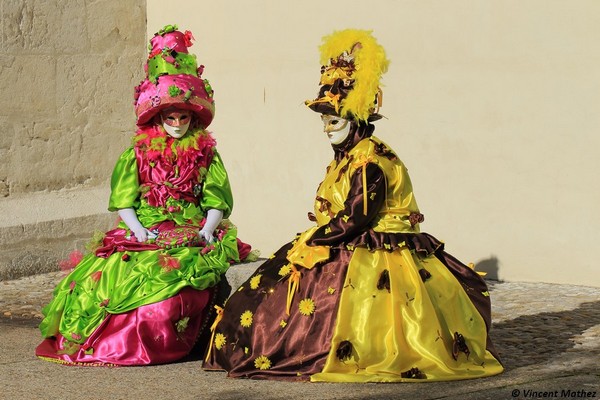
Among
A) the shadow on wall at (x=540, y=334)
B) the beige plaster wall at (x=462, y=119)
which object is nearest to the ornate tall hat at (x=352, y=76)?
the shadow on wall at (x=540, y=334)

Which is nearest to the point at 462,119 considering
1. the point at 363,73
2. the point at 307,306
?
the point at 363,73

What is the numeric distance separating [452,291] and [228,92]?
159 inches

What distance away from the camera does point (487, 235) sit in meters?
8.44

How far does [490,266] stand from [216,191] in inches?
94.6

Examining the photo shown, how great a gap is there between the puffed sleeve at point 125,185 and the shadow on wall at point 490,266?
2.66m

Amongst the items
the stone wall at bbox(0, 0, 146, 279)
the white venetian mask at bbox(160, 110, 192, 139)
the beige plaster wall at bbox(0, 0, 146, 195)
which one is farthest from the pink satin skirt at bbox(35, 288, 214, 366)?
the beige plaster wall at bbox(0, 0, 146, 195)

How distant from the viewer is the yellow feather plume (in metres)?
6.08

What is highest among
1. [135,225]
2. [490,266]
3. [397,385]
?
[135,225]

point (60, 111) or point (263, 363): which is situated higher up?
point (60, 111)

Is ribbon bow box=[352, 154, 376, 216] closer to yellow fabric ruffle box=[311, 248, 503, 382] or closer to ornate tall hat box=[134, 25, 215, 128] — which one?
yellow fabric ruffle box=[311, 248, 503, 382]

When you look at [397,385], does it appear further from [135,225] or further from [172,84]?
[172,84]

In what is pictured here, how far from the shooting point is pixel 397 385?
5.75m

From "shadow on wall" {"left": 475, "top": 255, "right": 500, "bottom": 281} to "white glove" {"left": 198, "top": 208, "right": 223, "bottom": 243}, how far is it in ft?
7.60

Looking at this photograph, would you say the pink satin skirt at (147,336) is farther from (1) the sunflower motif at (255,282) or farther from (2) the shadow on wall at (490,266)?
(2) the shadow on wall at (490,266)
